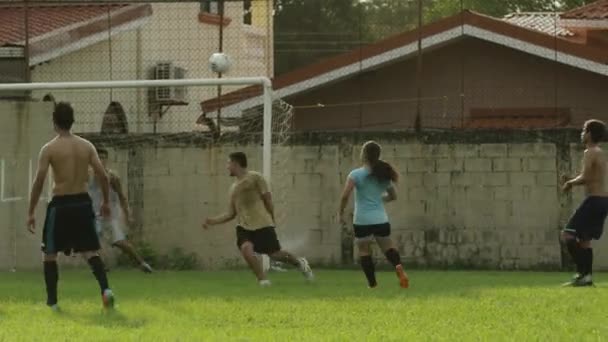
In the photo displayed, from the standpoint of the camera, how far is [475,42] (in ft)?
85.9

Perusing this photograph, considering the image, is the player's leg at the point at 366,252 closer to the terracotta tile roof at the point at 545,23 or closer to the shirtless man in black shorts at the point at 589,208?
the shirtless man in black shorts at the point at 589,208

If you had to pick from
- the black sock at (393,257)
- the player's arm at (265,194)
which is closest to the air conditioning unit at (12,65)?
the player's arm at (265,194)

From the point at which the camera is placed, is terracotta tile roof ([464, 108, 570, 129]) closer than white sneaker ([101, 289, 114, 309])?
No

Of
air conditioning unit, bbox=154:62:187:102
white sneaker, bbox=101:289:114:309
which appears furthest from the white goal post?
white sneaker, bbox=101:289:114:309

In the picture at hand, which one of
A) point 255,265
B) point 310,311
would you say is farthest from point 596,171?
point 310,311

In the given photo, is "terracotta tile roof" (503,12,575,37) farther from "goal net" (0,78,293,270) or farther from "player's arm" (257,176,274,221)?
"player's arm" (257,176,274,221)

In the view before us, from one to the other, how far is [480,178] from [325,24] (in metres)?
14.9

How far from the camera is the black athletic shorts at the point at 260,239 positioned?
56.2 feet

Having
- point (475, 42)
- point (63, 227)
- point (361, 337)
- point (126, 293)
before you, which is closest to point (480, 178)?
point (475, 42)

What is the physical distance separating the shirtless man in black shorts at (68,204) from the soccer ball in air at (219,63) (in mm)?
8905

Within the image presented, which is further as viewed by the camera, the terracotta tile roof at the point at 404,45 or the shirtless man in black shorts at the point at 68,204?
the terracotta tile roof at the point at 404,45

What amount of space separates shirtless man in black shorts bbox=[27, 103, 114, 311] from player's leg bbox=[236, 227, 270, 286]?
3.32 m

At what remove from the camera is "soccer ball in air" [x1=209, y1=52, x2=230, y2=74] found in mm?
22306

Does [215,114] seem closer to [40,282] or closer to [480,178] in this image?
[480,178]
